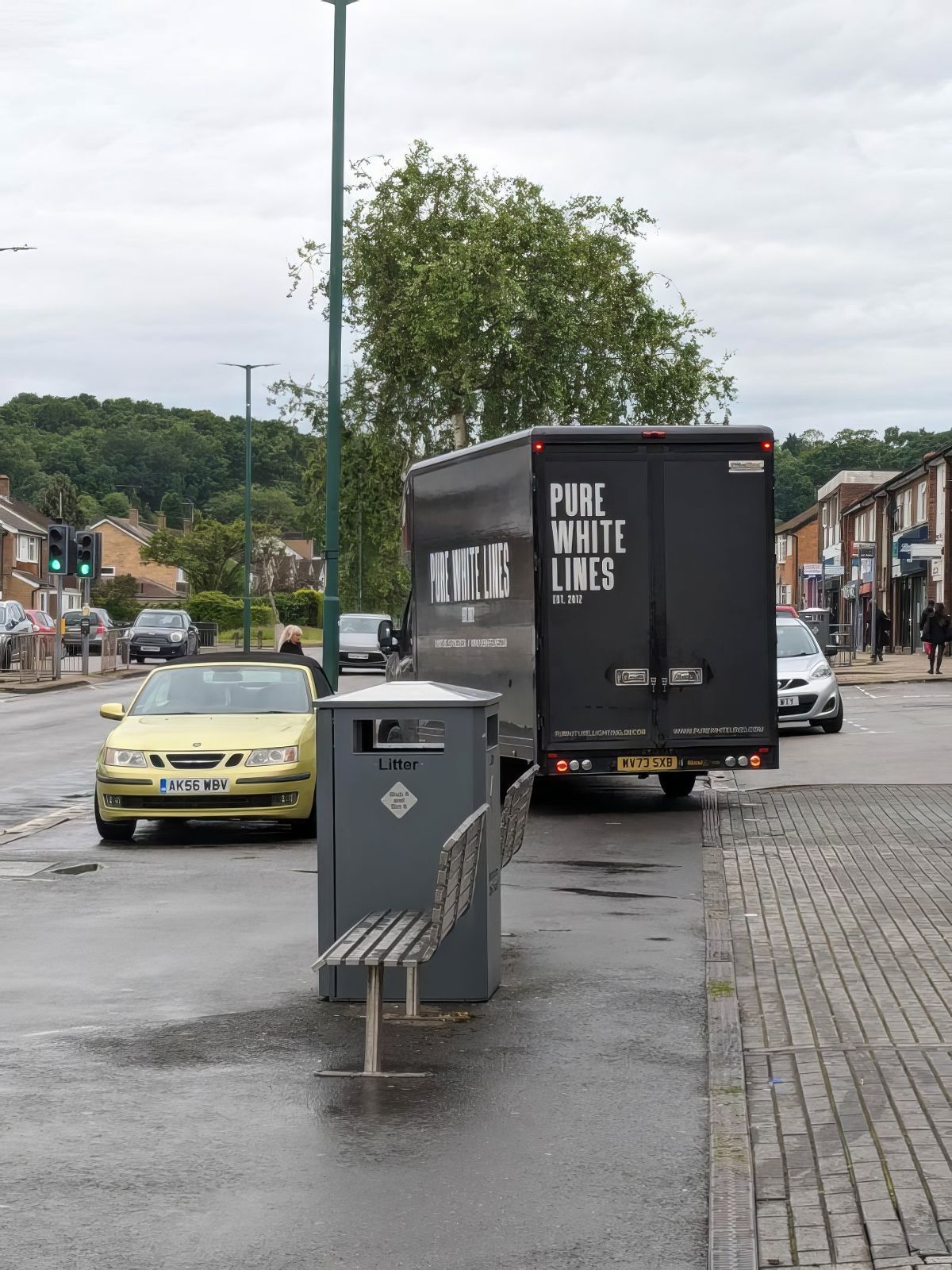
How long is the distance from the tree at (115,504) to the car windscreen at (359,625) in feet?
347

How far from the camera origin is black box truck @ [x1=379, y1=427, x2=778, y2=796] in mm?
14492

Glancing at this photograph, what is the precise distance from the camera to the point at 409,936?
6.68m

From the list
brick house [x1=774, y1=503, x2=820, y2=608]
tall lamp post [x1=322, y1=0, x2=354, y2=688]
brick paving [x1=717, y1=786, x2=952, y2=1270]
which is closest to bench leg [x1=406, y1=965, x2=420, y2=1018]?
brick paving [x1=717, y1=786, x2=952, y2=1270]

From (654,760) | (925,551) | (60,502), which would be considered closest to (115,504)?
(60,502)

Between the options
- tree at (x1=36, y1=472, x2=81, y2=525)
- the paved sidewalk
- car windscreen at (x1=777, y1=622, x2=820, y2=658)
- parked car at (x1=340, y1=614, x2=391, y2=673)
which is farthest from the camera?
tree at (x1=36, y1=472, x2=81, y2=525)

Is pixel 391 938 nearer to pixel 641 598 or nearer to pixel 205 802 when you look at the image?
pixel 205 802

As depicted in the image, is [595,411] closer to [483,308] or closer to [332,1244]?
[483,308]

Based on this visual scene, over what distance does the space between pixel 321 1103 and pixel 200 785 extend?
7480 millimetres

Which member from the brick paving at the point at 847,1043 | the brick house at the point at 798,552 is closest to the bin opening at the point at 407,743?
the brick paving at the point at 847,1043

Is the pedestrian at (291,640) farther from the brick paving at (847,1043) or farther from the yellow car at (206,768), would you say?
the brick paving at (847,1043)

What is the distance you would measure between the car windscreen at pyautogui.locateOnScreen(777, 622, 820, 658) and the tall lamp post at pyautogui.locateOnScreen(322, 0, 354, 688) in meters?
8.37

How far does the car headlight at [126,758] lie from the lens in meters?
13.3

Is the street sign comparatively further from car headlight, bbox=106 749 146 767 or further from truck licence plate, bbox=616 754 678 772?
car headlight, bbox=106 749 146 767

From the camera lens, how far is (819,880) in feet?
36.2
